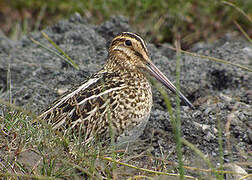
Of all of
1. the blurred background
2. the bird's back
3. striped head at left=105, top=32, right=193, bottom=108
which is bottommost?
the blurred background

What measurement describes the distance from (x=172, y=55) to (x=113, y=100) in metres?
A: 2.27

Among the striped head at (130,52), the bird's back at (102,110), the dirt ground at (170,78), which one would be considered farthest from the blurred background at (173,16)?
the bird's back at (102,110)

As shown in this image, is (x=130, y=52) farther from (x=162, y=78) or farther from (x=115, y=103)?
(x=115, y=103)

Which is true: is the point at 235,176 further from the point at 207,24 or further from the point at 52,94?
the point at 207,24

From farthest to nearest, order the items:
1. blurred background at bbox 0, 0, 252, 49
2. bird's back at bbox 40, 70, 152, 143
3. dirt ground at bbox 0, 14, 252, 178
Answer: blurred background at bbox 0, 0, 252, 49 < dirt ground at bbox 0, 14, 252, 178 < bird's back at bbox 40, 70, 152, 143

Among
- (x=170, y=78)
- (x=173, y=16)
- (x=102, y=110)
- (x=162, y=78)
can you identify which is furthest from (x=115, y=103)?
(x=173, y=16)

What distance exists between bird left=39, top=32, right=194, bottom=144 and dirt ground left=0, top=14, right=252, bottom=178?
17 cm

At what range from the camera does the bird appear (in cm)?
318

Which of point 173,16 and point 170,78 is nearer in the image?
point 170,78

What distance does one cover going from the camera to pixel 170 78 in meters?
4.38

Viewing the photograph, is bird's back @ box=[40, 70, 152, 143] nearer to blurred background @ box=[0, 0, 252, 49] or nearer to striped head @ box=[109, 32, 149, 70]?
striped head @ box=[109, 32, 149, 70]

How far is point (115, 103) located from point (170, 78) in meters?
1.26

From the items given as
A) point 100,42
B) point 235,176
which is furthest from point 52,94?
point 235,176

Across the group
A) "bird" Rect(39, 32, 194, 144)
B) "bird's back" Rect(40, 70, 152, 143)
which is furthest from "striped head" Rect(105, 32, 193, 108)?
"bird's back" Rect(40, 70, 152, 143)
